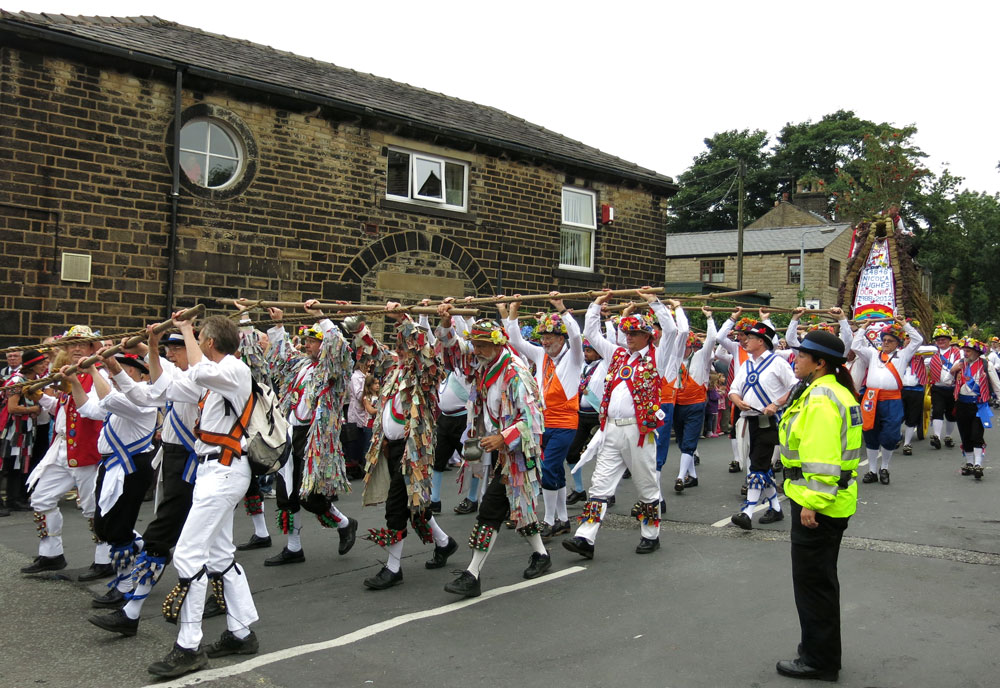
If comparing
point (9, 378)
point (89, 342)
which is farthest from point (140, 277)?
point (89, 342)

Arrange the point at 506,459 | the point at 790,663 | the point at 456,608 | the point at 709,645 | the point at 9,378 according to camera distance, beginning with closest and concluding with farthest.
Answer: the point at 790,663 → the point at 709,645 → the point at 456,608 → the point at 506,459 → the point at 9,378

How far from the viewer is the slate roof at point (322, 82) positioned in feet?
38.4

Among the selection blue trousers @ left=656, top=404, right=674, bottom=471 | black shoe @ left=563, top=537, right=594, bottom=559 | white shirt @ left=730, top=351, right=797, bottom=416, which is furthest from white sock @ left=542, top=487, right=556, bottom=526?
white shirt @ left=730, top=351, right=797, bottom=416

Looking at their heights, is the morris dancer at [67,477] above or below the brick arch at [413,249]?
below

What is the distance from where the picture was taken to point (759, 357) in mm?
8625

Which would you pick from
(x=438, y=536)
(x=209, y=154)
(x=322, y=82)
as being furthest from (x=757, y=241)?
(x=438, y=536)

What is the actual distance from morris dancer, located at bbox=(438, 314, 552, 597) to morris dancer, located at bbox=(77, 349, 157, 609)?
2.25 meters

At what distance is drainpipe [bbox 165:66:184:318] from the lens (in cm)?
1197

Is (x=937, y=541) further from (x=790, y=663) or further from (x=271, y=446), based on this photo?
(x=271, y=446)

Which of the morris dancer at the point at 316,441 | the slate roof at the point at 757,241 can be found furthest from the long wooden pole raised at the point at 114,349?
the slate roof at the point at 757,241

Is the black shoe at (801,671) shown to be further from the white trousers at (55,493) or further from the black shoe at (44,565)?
the black shoe at (44,565)

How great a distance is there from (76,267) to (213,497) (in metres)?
7.98

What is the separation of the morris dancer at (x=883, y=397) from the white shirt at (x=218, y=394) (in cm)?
829

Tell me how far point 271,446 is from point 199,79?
931 cm
